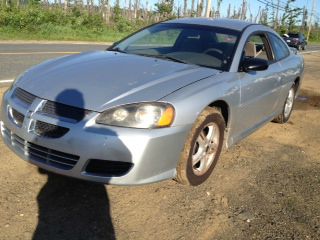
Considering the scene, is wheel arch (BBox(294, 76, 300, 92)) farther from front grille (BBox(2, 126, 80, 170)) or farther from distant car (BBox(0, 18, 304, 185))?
front grille (BBox(2, 126, 80, 170))

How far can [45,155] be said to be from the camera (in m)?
3.54

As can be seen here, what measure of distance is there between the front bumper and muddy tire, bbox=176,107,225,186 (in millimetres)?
143

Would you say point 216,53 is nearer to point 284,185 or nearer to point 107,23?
point 284,185

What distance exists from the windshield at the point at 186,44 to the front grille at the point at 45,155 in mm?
1757

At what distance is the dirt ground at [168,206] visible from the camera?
10.7 feet

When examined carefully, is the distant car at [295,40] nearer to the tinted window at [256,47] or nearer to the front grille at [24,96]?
the tinted window at [256,47]

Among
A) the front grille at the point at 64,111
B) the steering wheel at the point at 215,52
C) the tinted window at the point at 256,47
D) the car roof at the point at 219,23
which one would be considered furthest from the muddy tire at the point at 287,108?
the front grille at the point at 64,111

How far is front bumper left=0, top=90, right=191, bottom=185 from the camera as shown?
11.0 ft

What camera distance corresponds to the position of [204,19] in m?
5.63

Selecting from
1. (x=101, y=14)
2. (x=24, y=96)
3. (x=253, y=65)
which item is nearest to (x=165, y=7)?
(x=101, y=14)

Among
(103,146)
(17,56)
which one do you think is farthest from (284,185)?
(17,56)

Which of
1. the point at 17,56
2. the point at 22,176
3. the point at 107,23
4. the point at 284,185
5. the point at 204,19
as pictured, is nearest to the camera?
the point at 22,176

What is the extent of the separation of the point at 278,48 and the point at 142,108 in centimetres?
325

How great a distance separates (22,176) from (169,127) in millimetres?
1470
